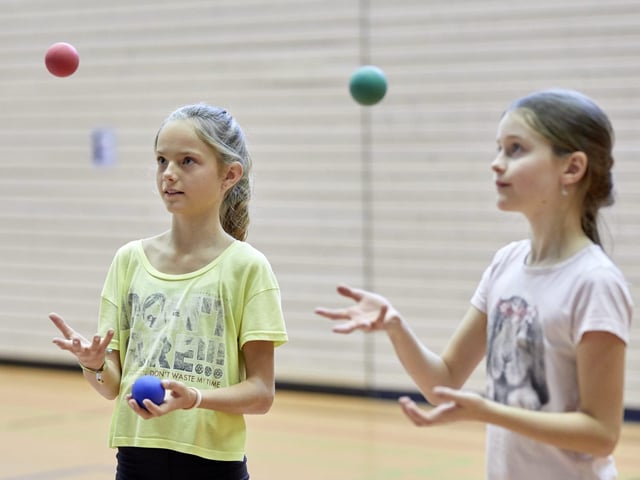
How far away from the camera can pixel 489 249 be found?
29.8 feet

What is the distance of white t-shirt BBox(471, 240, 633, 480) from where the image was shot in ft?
8.16

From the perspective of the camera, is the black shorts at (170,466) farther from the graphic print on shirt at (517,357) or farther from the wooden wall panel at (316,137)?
the wooden wall panel at (316,137)

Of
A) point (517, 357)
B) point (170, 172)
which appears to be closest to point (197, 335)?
point (170, 172)

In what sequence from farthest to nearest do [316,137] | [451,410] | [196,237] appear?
[316,137]
[196,237]
[451,410]

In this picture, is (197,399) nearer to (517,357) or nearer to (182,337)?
(182,337)

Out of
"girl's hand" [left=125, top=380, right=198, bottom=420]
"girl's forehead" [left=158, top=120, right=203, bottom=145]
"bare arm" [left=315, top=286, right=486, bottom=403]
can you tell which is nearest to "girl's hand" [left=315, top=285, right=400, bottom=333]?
"bare arm" [left=315, top=286, right=486, bottom=403]

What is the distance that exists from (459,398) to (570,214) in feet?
1.91

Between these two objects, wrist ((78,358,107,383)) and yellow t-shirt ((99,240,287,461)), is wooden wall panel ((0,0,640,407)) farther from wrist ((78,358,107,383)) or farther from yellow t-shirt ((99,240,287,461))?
wrist ((78,358,107,383))

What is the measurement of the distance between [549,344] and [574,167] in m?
0.42

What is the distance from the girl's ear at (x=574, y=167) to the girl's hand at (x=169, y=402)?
1086 millimetres

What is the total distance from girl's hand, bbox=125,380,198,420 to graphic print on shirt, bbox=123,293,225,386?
0.22 metres

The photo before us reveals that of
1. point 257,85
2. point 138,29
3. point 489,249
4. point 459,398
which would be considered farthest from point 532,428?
point 138,29

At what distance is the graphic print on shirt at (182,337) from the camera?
3.11 metres

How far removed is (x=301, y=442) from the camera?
7.54 m
